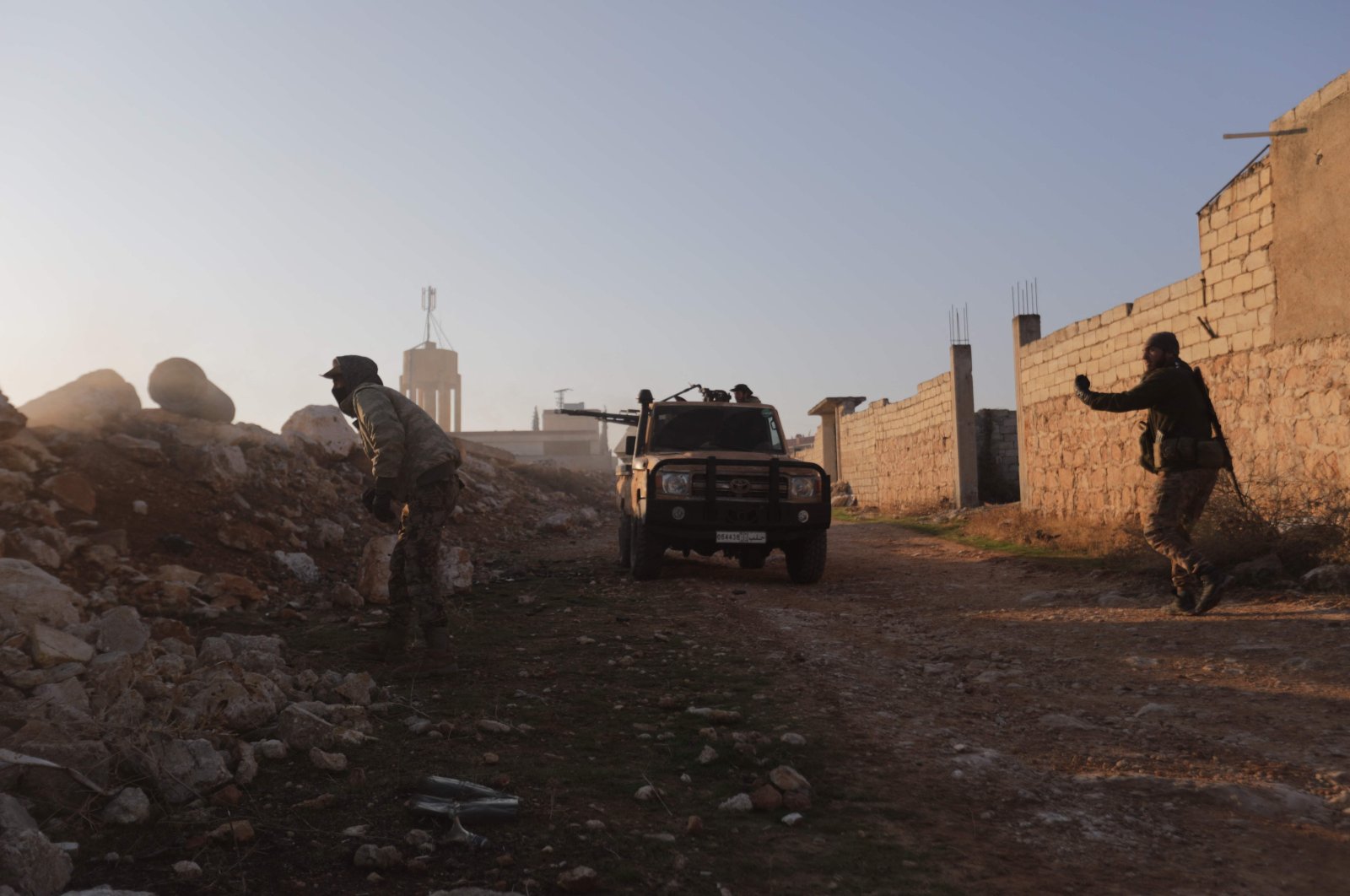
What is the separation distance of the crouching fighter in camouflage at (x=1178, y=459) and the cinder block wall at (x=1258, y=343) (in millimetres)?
1851

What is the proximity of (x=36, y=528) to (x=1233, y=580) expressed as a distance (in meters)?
9.22

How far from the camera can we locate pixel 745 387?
10.9 meters

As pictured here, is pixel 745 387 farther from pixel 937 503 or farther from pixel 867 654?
pixel 937 503

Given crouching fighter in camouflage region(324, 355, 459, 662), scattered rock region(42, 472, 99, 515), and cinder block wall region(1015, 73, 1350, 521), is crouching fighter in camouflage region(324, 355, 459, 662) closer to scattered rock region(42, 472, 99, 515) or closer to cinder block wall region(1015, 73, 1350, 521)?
scattered rock region(42, 472, 99, 515)

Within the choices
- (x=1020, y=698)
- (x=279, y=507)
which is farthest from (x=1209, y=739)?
Result: (x=279, y=507)

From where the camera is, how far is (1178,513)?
5.93 m

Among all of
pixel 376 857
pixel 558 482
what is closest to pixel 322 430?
pixel 376 857

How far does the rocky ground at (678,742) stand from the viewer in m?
2.36

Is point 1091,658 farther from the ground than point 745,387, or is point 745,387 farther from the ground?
point 745,387

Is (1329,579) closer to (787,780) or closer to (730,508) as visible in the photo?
(730,508)

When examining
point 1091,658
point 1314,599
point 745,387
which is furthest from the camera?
point 745,387

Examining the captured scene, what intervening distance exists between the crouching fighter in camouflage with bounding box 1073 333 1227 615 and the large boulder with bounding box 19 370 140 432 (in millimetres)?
9756

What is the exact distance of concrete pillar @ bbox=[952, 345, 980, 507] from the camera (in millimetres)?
16719

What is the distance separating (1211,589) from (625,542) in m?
5.81
